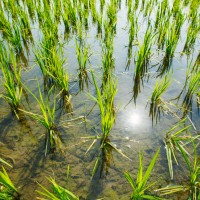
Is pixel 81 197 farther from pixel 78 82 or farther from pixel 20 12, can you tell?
pixel 20 12

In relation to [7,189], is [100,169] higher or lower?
lower

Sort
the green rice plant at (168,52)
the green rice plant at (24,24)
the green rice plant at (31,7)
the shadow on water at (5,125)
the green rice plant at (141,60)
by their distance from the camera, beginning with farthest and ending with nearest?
the green rice plant at (31,7)
the green rice plant at (24,24)
the green rice plant at (168,52)
the green rice plant at (141,60)
the shadow on water at (5,125)

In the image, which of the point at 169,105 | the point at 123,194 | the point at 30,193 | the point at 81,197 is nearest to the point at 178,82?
the point at 169,105

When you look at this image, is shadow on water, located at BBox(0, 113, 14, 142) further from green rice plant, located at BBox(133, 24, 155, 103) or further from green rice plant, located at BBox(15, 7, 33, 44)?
green rice plant, located at BBox(15, 7, 33, 44)

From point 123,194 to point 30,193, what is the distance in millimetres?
657

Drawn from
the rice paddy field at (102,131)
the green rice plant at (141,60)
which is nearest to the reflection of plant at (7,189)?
the rice paddy field at (102,131)

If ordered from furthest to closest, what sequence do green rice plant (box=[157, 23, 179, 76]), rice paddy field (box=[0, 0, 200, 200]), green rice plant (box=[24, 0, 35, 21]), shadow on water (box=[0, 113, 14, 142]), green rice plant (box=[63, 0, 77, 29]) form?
green rice plant (box=[24, 0, 35, 21]) < green rice plant (box=[63, 0, 77, 29]) < green rice plant (box=[157, 23, 179, 76]) < shadow on water (box=[0, 113, 14, 142]) < rice paddy field (box=[0, 0, 200, 200])

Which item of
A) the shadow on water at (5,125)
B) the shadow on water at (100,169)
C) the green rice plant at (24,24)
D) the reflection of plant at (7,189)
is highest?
the green rice plant at (24,24)

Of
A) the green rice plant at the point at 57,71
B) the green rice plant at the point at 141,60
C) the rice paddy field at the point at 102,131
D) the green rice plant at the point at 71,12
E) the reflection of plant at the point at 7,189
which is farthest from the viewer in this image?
the green rice plant at the point at 71,12

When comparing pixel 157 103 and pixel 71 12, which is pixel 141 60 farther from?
pixel 71 12

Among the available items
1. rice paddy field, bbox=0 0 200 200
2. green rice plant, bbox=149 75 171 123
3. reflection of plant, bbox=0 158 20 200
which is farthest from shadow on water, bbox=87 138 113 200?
green rice plant, bbox=149 75 171 123

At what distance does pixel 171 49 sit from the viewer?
112 inches

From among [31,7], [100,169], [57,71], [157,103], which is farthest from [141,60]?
[31,7]

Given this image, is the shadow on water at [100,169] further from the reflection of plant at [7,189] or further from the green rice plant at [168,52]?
the green rice plant at [168,52]
